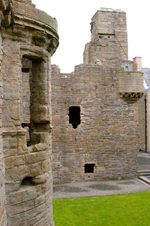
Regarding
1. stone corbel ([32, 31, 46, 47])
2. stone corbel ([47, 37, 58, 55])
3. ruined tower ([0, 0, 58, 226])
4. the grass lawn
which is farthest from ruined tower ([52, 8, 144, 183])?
stone corbel ([32, 31, 46, 47])

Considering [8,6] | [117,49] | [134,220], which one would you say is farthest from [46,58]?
[117,49]

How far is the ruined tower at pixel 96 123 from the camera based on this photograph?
13797 millimetres

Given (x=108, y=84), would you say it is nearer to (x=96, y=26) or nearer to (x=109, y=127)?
(x=109, y=127)

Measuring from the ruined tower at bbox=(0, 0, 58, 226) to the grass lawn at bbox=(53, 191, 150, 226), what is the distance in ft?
12.6

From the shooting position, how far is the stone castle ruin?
4.57 m

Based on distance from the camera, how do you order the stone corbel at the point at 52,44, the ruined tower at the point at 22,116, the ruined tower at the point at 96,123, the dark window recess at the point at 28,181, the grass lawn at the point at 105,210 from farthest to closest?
the ruined tower at the point at 96,123 → the grass lawn at the point at 105,210 → the stone corbel at the point at 52,44 → the dark window recess at the point at 28,181 → the ruined tower at the point at 22,116

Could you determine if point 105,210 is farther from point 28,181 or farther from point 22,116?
point 22,116

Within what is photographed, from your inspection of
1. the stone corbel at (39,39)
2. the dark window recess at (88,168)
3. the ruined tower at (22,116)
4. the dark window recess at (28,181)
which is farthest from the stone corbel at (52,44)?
the dark window recess at (88,168)

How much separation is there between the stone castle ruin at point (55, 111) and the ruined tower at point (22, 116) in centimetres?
2

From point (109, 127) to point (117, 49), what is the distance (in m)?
4.98

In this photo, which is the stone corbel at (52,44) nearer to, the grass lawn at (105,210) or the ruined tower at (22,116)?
the ruined tower at (22,116)

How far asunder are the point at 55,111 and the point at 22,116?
8.81 m

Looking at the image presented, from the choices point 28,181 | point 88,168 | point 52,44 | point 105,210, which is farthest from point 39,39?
point 88,168

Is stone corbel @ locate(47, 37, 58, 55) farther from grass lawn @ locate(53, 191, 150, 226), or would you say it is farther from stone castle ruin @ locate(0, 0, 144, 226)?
grass lawn @ locate(53, 191, 150, 226)
